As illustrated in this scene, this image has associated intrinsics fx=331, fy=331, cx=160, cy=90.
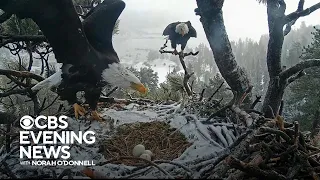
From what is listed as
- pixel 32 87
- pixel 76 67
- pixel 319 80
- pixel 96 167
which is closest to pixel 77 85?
pixel 76 67

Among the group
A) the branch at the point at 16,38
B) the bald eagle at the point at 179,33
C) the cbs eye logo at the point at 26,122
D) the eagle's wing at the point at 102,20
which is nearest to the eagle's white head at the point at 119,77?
the eagle's wing at the point at 102,20

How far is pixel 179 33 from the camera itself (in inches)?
132

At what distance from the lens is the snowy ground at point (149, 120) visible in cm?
131

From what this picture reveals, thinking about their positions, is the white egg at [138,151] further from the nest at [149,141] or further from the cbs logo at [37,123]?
the cbs logo at [37,123]

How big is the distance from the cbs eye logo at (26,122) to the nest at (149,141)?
38 centimetres

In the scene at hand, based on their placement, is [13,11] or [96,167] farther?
[13,11]

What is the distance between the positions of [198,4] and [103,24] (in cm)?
85

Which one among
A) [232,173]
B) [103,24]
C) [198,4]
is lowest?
[232,173]

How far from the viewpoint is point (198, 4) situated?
2.45 meters

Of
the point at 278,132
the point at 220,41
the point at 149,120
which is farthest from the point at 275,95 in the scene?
the point at 278,132

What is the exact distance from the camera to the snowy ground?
1.31 metres

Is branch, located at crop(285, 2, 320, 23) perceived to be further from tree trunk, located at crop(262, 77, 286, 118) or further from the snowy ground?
the snowy ground

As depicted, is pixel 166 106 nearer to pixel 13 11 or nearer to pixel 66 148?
→ pixel 66 148

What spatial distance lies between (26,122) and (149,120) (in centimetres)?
75
